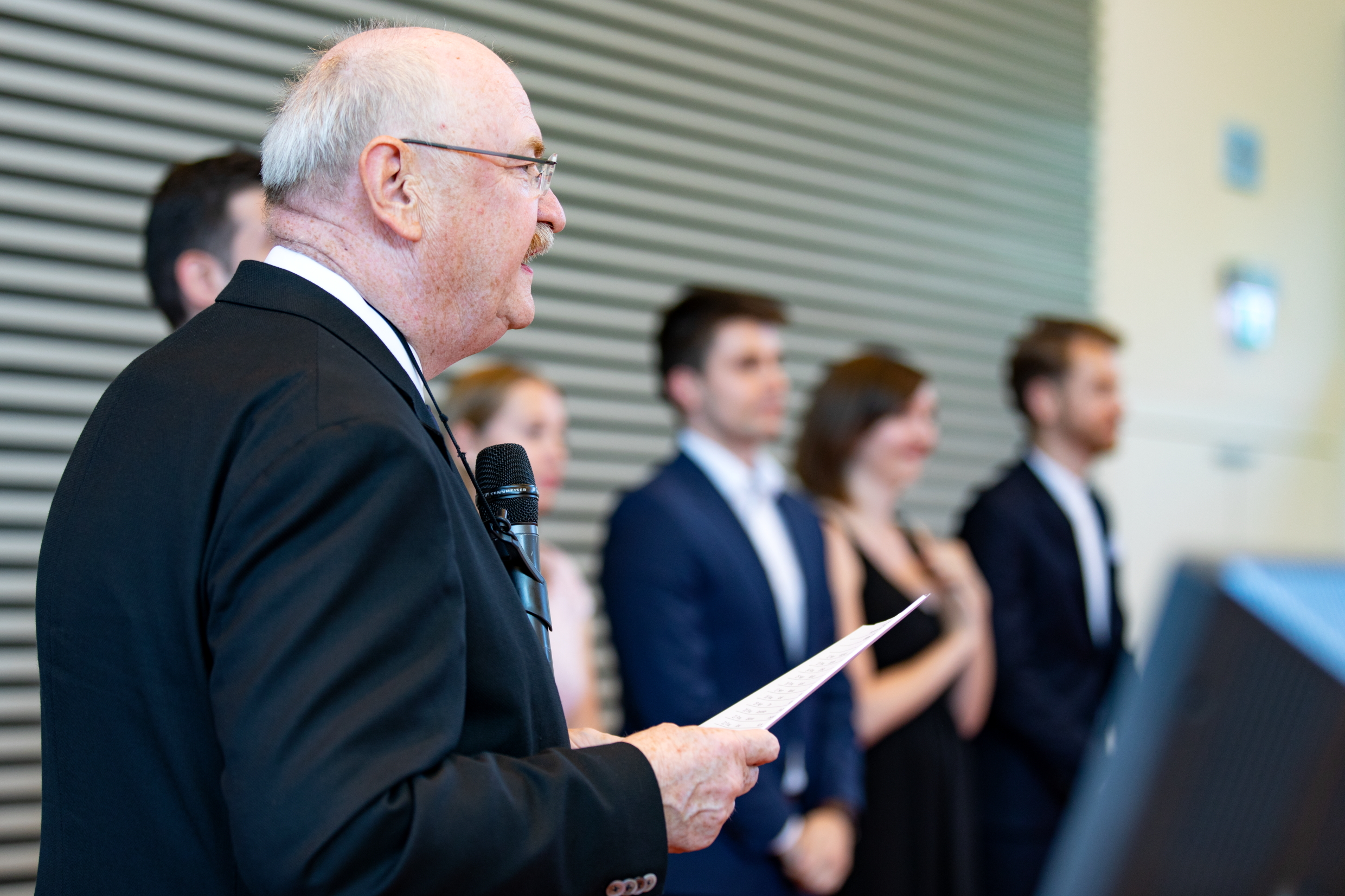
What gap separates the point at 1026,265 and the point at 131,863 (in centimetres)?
481

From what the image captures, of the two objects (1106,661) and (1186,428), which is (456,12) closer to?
(1106,661)

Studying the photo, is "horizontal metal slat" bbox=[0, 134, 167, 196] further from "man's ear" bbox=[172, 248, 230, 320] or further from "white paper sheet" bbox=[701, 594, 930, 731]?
"white paper sheet" bbox=[701, 594, 930, 731]

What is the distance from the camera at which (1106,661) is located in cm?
359

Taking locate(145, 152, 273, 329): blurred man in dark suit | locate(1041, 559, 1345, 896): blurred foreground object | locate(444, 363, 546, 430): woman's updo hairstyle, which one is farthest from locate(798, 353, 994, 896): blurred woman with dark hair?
locate(1041, 559, 1345, 896): blurred foreground object

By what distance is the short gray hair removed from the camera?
47.6 inches

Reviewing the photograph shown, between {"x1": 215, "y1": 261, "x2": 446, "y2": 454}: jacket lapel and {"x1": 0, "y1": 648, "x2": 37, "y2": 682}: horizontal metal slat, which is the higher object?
{"x1": 215, "y1": 261, "x2": 446, "y2": 454}: jacket lapel

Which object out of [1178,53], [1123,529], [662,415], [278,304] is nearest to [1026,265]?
[1123,529]

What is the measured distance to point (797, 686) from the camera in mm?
1214

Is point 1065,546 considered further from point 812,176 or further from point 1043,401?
point 812,176

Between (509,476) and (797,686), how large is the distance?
396mm

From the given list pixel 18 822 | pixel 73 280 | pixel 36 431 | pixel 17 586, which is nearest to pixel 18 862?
pixel 18 822

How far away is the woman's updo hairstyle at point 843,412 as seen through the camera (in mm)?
3377

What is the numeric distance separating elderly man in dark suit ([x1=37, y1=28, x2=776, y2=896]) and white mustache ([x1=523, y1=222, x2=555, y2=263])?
0.28ft

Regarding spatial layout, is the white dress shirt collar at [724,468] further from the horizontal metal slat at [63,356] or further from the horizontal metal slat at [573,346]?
the horizontal metal slat at [63,356]
